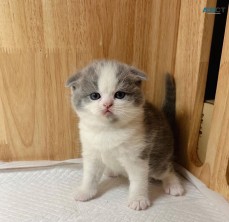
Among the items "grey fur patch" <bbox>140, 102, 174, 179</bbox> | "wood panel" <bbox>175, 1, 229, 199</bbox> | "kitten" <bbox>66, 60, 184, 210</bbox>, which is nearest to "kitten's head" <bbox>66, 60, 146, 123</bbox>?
"kitten" <bbox>66, 60, 184, 210</bbox>

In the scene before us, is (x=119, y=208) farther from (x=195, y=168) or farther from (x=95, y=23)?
(x=95, y=23)

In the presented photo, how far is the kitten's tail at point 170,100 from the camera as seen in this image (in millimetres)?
1029

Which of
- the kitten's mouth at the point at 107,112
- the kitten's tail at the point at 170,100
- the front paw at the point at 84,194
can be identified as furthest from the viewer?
the kitten's tail at the point at 170,100

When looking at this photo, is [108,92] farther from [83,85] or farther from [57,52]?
[57,52]

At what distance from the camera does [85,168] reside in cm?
94

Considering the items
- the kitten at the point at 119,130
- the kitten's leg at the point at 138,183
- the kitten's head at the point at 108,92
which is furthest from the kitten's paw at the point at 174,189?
the kitten's head at the point at 108,92

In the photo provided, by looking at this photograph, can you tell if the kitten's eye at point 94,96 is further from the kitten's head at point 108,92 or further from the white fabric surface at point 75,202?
the white fabric surface at point 75,202

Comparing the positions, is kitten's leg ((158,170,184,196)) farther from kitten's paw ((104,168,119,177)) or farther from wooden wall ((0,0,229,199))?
kitten's paw ((104,168,119,177))

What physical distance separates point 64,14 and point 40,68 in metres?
0.21

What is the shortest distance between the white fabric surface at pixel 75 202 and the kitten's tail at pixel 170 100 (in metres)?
0.21

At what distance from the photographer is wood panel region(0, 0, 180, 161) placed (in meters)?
0.93

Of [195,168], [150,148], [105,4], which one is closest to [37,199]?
[150,148]

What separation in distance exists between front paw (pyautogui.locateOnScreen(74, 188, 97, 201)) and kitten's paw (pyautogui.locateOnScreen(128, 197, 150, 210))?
14 centimetres

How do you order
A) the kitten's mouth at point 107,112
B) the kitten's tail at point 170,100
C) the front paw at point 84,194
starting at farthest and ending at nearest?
the kitten's tail at point 170,100 < the front paw at point 84,194 < the kitten's mouth at point 107,112
